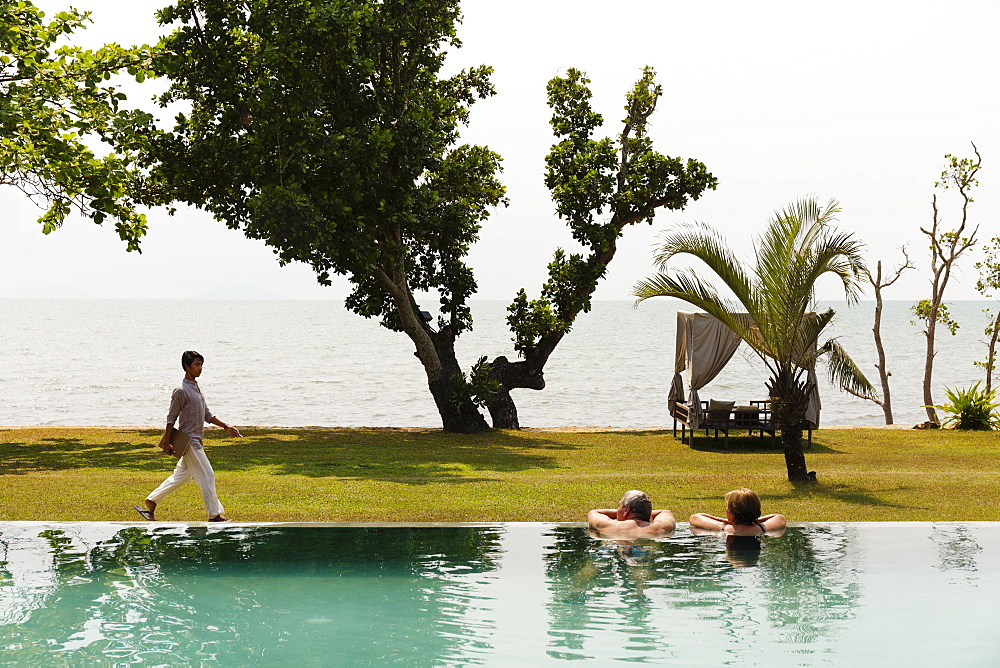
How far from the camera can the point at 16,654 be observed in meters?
5.64

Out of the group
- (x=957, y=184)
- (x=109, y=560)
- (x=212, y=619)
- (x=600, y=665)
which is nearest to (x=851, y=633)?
(x=600, y=665)

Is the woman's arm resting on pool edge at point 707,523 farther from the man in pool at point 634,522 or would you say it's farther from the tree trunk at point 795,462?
the tree trunk at point 795,462

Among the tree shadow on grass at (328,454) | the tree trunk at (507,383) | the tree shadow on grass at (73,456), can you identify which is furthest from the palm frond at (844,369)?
the tree shadow on grass at (73,456)

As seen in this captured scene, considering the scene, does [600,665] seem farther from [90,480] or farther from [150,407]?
[150,407]

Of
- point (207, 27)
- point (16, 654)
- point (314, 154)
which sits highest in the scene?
point (207, 27)

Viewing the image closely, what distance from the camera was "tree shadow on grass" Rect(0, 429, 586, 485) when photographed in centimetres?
1473

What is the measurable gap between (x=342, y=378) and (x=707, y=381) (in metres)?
42.4

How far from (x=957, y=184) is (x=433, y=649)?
24005 millimetres

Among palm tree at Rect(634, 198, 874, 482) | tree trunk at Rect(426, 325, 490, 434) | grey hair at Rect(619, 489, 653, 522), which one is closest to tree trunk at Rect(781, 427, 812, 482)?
palm tree at Rect(634, 198, 874, 482)

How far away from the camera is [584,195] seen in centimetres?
2281

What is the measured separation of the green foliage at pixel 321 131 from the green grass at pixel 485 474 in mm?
4019

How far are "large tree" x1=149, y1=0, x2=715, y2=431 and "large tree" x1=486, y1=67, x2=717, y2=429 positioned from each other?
0.04 m

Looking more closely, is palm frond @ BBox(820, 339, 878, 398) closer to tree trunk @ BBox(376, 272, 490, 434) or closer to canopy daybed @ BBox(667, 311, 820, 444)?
canopy daybed @ BBox(667, 311, 820, 444)

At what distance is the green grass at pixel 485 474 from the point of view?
35.7 ft
